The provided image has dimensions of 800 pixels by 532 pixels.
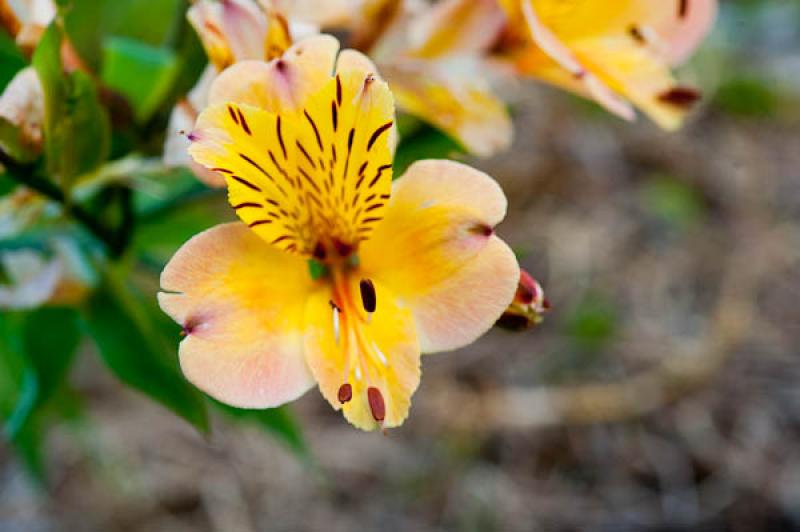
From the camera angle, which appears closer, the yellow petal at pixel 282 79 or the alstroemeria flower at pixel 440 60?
the yellow petal at pixel 282 79

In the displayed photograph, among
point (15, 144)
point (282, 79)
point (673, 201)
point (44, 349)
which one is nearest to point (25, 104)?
point (15, 144)

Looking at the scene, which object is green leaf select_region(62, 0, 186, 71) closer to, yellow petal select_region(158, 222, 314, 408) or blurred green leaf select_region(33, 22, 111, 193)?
blurred green leaf select_region(33, 22, 111, 193)

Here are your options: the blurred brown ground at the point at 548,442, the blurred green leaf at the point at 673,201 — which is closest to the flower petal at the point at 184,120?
the blurred brown ground at the point at 548,442

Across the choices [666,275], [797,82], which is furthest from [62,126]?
[797,82]

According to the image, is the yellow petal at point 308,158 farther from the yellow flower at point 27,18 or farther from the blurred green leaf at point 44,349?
the blurred green leaf at point 44,349

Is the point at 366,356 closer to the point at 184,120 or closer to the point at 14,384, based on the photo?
the point at 184,120
